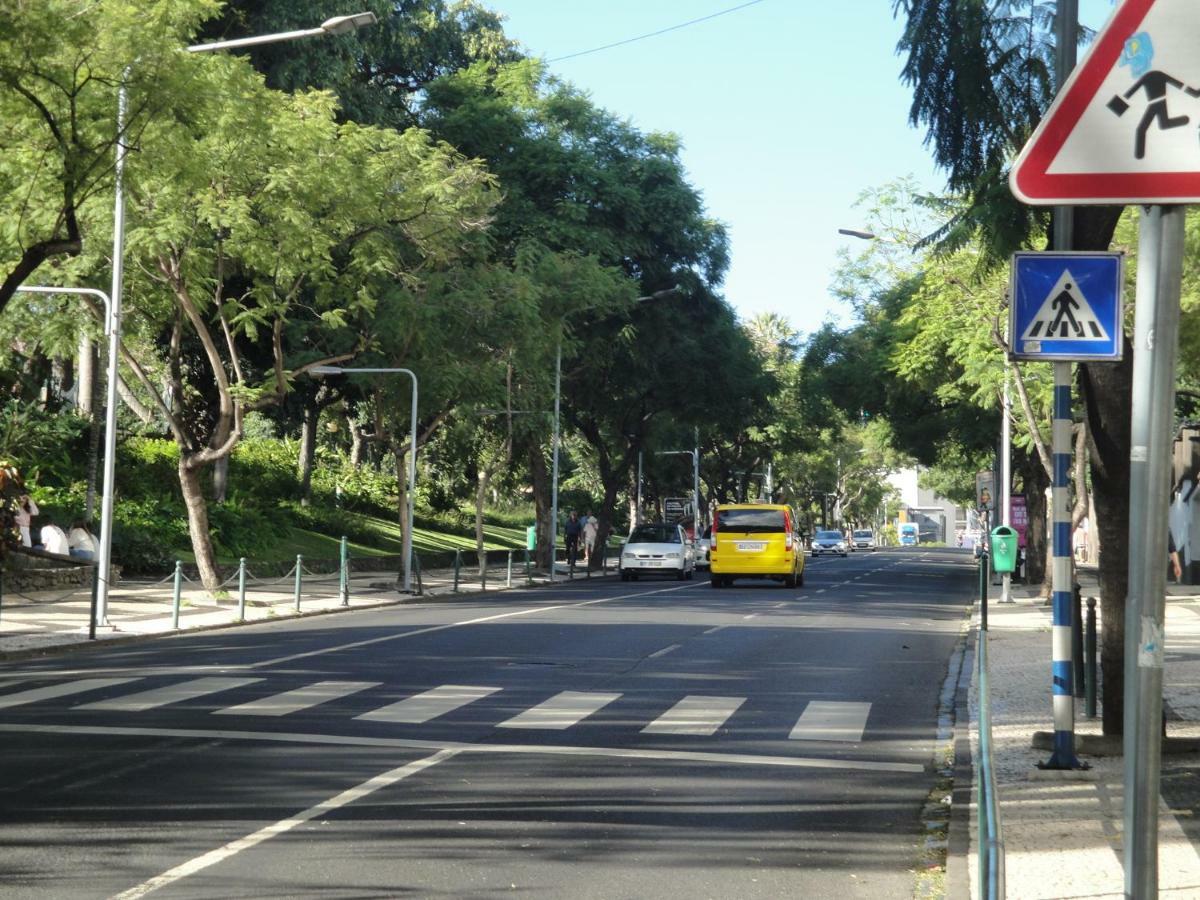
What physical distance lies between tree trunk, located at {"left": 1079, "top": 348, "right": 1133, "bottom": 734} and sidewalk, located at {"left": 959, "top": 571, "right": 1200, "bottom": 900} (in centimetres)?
90

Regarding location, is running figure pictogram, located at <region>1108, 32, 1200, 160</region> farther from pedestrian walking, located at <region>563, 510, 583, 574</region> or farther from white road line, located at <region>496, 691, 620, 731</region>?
pedestrian walking, located at <region>563, 510, 583, 574</region>

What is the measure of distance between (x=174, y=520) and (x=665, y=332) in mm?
17205

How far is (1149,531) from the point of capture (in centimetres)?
331

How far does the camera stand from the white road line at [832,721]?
12.9 meters

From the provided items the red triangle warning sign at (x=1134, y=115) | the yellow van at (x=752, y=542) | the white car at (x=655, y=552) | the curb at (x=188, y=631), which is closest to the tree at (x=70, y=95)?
the curb at (x=188, y=631)

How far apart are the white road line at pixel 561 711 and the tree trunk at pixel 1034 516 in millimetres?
32512

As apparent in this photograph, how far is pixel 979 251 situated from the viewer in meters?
13.4

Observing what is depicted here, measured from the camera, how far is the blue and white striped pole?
34.7 ft

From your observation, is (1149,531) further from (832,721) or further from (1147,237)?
(832,721)

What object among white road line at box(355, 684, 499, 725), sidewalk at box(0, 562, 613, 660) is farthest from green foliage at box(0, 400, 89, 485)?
white road line at box(355, 684, 499, 725)

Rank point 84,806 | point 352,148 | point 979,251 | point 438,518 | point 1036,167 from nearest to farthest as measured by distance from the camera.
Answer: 1. point 1036,167
2. point 84,806
3. point 979,251
4. point 352,148
5. point 438,518

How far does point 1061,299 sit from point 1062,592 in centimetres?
213

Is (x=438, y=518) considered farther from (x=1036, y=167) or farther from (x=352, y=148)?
(x=1036, y=167)

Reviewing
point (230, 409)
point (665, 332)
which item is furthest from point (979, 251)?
point (665, 332)
